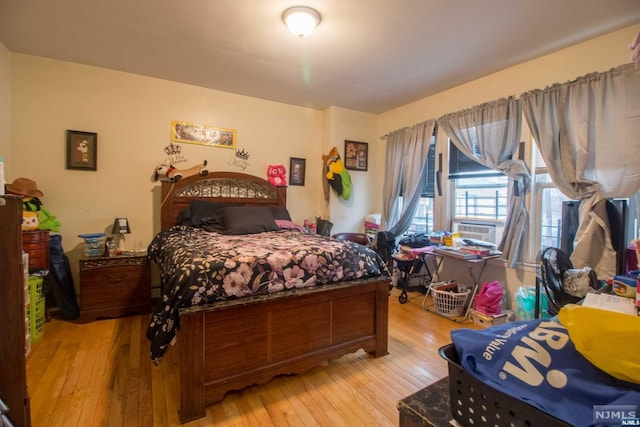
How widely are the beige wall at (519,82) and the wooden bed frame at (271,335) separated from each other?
1.67 meters

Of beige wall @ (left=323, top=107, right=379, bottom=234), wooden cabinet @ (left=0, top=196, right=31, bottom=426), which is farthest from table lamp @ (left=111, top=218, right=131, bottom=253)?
beige wall @ (left=323, top=107, right=379, bottom=234)

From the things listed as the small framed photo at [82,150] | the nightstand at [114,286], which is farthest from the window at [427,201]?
the small framed photo at [82,150]

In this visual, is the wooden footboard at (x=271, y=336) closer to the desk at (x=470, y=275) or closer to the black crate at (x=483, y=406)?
the desk at (x=470, y=275)

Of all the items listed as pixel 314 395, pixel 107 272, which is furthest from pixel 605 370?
pixel 107 272

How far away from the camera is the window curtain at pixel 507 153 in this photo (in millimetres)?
2982

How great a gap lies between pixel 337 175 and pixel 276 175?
891 millimetres

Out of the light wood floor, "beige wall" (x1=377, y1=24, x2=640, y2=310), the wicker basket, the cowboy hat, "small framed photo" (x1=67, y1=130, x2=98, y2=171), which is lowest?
the light wood floor

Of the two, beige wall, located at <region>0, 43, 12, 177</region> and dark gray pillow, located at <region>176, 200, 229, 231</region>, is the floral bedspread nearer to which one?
dark gray pillow, located at <region>176, 200, 229, 231</region>

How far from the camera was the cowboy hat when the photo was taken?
275cm

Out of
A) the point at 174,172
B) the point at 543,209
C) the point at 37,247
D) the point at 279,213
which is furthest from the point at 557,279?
the point at 37,247

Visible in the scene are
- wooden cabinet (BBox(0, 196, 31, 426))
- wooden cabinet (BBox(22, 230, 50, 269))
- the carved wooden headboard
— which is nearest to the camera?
wooden cabinet (BBox(0, 196, 31, 426))

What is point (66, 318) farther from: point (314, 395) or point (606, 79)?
point (606, 79)

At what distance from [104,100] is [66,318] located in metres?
2.30

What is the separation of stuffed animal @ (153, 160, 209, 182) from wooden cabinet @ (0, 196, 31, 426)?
2176 millimetres
